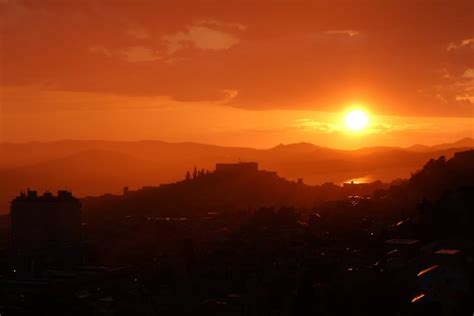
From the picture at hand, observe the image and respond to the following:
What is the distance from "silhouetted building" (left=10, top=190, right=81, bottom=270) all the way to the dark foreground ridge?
16cm

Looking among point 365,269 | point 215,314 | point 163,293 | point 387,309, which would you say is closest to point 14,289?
point 163,293

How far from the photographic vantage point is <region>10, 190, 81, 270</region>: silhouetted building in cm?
7844

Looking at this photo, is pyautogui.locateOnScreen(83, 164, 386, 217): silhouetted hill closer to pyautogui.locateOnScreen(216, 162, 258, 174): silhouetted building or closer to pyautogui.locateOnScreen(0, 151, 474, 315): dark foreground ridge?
pyautogui.locateOnScreen(216, 162, 258, 174): silhouetted building

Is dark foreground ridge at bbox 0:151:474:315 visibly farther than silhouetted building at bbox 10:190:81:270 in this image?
No

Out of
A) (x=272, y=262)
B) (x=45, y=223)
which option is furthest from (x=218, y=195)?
(x=272, y=262)

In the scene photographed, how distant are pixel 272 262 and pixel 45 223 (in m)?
32.7

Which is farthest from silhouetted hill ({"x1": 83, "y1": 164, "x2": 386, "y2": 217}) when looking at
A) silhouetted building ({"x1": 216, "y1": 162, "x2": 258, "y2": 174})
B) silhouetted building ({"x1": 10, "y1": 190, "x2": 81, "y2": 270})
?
silhouetted building ({"x1": 10, "y1": 190, "x2": 81, "y2": 270})

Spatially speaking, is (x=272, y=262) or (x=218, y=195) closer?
(x=272, y=262)

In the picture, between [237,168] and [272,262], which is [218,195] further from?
[272,262]

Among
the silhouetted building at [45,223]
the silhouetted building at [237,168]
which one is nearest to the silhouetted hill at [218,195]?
the silhouetted building at [237,168]

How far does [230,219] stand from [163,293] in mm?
43251

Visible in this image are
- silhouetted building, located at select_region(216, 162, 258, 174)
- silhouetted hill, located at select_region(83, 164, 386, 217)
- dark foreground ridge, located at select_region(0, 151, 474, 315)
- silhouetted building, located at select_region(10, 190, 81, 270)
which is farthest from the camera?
silhouetted building, located at select_region(216, 162, 258, 174)

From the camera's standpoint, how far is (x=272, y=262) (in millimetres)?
Result: 52500

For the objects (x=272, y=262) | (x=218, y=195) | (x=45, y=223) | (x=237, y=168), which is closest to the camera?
(x=272, y=262)
